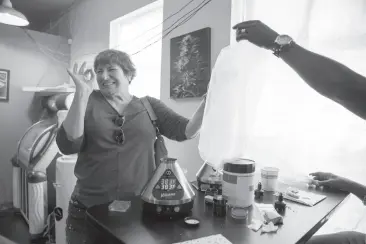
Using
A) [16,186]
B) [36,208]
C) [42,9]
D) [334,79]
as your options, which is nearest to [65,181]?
[36,208]

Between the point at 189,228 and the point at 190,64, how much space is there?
1.24 metres

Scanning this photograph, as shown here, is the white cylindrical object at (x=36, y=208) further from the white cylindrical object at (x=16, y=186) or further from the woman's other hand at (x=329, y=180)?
the woman's other hand at (x=329, y=180)

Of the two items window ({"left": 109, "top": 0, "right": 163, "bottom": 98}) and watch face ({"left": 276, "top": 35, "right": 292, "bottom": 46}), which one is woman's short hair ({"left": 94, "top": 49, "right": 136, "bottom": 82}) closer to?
watch face ({"left": 276, "top": 35, "right": 292, "bottom": 46})

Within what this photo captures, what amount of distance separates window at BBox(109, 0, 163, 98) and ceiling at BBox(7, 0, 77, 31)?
114 cm

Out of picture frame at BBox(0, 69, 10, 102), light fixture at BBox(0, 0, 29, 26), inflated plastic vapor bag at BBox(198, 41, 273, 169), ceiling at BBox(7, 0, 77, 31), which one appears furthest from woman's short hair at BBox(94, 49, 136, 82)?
ceiling at BBox(7, 0, 77, 31)

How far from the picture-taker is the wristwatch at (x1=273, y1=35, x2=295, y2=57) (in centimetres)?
78

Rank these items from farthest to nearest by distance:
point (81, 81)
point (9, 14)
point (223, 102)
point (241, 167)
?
point (9, 14), point (223, 102), point (81, 81), point (241, 167)

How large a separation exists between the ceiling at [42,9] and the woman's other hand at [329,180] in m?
3.37

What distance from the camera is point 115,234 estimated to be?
2.02 ft

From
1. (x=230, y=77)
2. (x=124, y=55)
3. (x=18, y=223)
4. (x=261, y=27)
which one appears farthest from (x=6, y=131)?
(x=261, y=27)

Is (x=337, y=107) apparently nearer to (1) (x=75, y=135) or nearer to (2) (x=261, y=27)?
(2) (x=261, y=27)

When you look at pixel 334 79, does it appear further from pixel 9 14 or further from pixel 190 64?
pixel 9 14

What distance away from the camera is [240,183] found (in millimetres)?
787

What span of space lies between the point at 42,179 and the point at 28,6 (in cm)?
236
